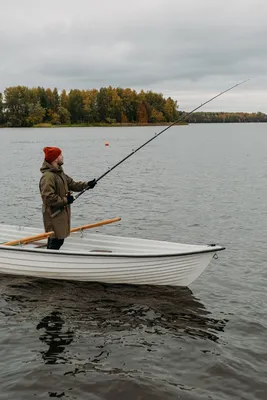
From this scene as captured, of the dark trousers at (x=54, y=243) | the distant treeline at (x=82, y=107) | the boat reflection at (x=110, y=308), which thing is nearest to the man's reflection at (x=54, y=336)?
the boat reflection at (x=110, y=308)

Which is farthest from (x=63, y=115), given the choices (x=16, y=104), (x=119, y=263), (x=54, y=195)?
(x=119, y=263)

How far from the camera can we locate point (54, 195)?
900 centimetres

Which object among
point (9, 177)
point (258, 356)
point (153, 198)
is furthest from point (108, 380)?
point (9, 177)

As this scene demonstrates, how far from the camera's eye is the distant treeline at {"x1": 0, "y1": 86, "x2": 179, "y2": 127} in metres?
124

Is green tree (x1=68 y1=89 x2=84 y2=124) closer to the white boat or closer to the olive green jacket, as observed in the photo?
the white boat

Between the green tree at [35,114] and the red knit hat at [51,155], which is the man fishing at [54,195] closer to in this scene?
the red knit hat at [51,155]

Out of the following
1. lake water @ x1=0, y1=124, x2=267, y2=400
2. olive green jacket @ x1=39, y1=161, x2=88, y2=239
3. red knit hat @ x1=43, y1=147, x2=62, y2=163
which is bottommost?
lake water @ x1=0, y1=124, x2=267, y2=400

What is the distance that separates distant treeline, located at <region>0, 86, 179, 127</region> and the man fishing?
118m

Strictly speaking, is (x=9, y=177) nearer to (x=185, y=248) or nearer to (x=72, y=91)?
(x=185, y=248)

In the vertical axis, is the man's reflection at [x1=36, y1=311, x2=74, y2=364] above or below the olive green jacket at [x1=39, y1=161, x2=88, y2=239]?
below

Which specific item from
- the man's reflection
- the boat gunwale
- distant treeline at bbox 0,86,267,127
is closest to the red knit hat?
the boat gunwale

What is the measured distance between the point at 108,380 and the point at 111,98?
5232 inches

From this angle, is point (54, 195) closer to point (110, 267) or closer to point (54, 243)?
point (54, 243)

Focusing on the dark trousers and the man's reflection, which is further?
the dark trousers
